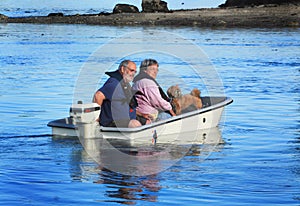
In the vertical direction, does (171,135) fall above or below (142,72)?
below

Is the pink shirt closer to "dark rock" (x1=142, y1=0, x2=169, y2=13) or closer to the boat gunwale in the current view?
the boat gunwale

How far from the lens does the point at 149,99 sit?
45.5 ft

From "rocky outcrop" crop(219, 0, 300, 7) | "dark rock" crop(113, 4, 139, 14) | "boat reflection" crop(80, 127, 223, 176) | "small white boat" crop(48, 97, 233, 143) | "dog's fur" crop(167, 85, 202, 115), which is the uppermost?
"rocky outcrop" crop(219, 0, 300, 7)

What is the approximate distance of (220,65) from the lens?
27.7 meters

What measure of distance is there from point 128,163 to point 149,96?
200 centimetres

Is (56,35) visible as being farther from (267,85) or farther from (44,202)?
(44,202)

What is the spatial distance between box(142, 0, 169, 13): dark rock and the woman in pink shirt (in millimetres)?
45074

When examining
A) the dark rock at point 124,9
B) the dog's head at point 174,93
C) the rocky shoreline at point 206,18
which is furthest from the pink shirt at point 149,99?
the dark rock at point 124,9

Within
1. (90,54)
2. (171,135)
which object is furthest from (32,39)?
(171,135)

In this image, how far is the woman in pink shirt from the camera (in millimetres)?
13617

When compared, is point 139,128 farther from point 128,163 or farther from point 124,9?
point 124,9

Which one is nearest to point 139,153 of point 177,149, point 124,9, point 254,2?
point 177,149

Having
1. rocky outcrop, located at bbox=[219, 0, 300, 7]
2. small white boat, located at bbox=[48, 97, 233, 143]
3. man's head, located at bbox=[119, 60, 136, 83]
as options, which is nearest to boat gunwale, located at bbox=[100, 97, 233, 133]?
small white boat, located at bbox=[48, 97, 233, 143]

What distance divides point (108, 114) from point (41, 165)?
1.88 metres
